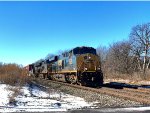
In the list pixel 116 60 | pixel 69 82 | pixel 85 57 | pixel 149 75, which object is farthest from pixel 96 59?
pixel 116 60

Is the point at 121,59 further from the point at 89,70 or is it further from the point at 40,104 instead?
the point at 40,104

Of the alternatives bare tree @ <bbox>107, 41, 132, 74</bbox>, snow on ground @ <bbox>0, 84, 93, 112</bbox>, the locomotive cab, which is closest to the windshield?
the locomotive cab

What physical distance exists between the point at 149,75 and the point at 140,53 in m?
21.0

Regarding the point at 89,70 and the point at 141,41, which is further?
the point at 141,41

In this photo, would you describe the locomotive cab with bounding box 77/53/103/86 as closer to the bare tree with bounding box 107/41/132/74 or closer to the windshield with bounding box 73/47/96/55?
the windshield with bounding box 73/47/96/55

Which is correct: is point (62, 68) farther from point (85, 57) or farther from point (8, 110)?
point (8, 110)

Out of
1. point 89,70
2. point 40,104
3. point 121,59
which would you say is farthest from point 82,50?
point 121,59

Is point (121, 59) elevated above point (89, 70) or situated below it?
above

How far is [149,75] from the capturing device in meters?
31.1

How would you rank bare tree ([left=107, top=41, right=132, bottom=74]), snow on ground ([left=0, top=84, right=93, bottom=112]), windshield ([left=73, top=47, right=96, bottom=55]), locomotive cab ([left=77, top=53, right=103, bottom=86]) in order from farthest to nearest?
bare tree ([left=107, top=41, right=132, bottom=74]), windshield ([left=73, top=47, right=96, bottom=55]), locomotive cab ([left=77, top=53, right=103, bottom=86]), snow on ground ([left=0, top=84, right=93, bottom=112])

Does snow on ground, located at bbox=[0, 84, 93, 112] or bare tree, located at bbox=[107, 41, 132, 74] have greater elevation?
bare tree, located at bbox=[107, 41, 132, 74]

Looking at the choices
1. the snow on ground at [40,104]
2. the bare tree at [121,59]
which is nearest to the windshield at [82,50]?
the snow on ground at [40,104]

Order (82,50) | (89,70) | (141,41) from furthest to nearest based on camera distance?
(141,41) → (82,50) → (89,70)

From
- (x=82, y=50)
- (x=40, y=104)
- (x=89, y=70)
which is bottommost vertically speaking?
(x=40, y=104)
